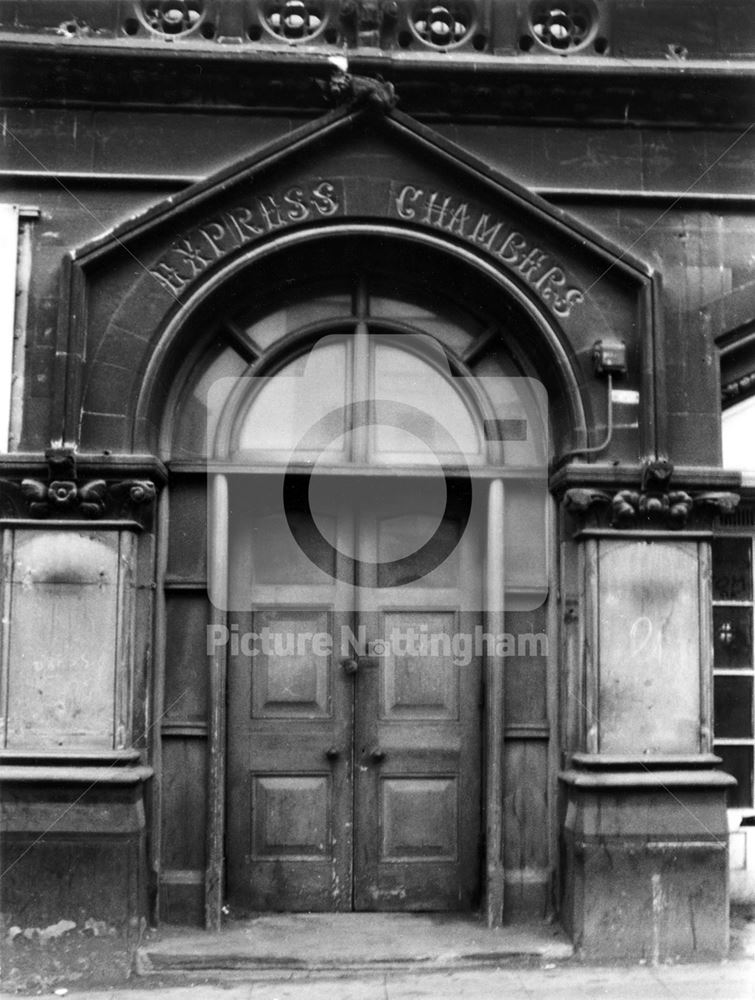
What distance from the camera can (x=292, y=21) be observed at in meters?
7.09

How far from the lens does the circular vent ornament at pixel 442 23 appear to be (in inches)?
279

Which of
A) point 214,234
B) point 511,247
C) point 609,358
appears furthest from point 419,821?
point 214,234

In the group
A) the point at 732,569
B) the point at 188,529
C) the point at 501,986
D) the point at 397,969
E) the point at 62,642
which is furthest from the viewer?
the point at 732,569

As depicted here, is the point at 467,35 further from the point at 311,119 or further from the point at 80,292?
the point at 80,292

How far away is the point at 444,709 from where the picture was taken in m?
7.21

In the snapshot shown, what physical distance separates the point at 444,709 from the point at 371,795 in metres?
0.73

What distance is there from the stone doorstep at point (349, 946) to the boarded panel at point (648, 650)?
50.3 inches

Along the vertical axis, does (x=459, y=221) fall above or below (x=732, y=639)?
above

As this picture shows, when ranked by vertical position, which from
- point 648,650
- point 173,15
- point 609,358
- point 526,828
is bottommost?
point 526,828

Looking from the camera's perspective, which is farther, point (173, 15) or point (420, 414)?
point (420, 414)

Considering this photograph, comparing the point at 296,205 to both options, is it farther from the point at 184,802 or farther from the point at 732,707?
the point at 732,707

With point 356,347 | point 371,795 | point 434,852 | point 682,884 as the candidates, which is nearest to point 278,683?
point 371,795

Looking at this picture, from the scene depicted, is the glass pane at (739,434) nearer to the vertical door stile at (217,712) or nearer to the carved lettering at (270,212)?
the carved lettering at (270,212)

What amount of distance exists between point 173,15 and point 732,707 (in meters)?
5.70
